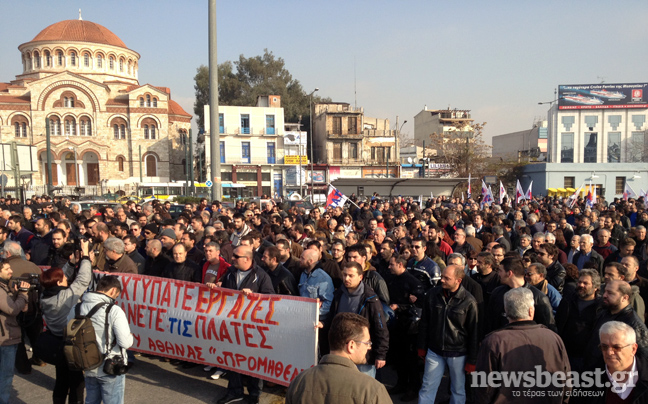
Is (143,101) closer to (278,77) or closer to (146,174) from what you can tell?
(146,174)

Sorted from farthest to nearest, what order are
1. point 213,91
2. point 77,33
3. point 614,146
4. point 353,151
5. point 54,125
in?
point 77,33
point 353,151
point 54,125
point 614,146
point 213,91

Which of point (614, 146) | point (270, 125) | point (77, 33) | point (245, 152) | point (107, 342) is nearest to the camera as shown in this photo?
point (107, 342)

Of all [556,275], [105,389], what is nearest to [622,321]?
[556,275]

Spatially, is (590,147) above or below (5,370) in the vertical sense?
above

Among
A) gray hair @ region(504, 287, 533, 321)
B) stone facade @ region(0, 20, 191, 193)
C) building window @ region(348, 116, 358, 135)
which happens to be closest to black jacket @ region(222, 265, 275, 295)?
gray hair @ region(504, 287, 533, 321)

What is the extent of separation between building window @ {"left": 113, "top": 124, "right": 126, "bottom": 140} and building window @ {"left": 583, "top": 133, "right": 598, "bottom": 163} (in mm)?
52261

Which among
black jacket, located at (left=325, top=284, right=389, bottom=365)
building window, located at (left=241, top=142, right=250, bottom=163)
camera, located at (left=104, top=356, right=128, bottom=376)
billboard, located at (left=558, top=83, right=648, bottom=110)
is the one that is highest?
billboard, located at (left=558, top=83, right=648, bottom=110)

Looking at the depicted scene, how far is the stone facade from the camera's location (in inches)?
2087

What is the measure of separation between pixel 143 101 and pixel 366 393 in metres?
59.5

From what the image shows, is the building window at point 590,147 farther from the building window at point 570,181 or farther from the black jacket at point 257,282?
the black jacket at point 257,282

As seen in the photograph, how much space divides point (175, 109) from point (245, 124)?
1322 cm

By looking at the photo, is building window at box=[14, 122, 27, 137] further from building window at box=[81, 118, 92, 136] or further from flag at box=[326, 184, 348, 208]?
flag at box=[326, 184, 348, 208]

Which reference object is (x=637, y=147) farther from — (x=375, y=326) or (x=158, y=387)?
(x=158, y=387)

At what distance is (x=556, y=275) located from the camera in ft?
18.5
